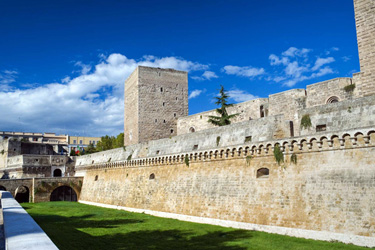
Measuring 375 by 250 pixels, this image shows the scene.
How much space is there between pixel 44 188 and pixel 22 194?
4.15m

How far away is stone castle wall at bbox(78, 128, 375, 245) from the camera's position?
38.3ft

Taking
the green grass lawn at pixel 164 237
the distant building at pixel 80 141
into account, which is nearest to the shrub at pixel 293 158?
the green grass lawn at pixel 164 237

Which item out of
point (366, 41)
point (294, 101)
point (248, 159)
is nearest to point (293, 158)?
point (248, 159)

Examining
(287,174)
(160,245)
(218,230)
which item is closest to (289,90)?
(287,174)

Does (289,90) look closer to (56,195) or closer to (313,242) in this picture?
(313,242)

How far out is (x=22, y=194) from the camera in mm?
34594

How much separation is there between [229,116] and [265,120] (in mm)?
10007

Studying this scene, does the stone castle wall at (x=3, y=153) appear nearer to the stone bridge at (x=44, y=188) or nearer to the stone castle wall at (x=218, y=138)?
the stone bridge at (x=44, y=188)

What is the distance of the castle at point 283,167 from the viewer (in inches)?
468

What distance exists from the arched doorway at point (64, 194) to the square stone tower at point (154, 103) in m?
8.70

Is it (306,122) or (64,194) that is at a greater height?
(306,122)

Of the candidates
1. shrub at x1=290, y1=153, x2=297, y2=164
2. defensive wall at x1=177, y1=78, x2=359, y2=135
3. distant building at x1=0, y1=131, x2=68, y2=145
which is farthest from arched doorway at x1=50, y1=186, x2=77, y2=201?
distant building at x1=0, y1=131, x2=68, y2=145

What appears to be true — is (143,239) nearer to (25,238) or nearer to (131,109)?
(25,238)

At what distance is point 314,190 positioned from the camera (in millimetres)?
12859
